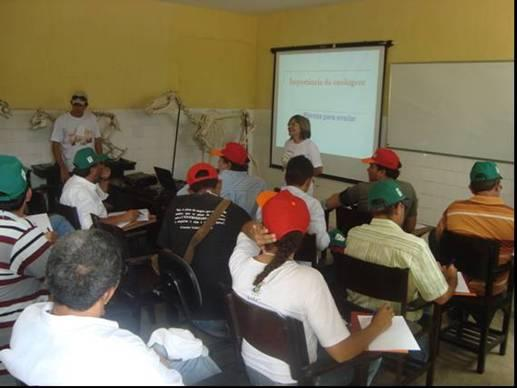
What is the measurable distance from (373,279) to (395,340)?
0.45m

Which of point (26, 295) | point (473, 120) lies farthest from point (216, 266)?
point (473, 120)

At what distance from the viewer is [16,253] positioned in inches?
76.6

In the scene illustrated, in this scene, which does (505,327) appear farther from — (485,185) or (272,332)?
(272,332)

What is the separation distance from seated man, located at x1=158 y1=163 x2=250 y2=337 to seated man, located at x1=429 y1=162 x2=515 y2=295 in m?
1.24

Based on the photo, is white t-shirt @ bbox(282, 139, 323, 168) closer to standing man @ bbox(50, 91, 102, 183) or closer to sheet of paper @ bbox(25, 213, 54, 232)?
standing man @ bbox(50, 91, 102, 183)

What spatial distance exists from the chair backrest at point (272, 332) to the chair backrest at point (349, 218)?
163 cm

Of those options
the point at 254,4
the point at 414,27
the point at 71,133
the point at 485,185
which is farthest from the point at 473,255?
the point at 254,4

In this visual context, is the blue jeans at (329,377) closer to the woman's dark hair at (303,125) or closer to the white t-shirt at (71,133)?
the woman's dark hair at (303,125)

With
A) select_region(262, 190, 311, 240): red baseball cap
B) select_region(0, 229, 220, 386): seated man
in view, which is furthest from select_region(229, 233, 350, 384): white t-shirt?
select_region(0, 229, 220, 386): seated man

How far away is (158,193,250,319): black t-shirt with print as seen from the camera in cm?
255

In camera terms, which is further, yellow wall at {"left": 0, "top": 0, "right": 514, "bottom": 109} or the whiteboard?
yellow wall at {"left": 0, "top": 0, "right": 514, "bottom": 109}

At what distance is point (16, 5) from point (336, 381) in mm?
4786

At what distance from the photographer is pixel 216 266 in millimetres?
2582

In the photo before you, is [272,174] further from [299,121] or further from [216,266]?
[216,266]
